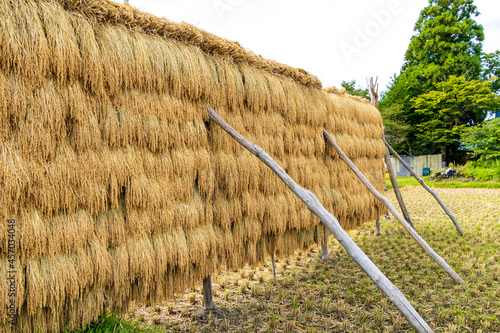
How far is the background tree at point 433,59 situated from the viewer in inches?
824

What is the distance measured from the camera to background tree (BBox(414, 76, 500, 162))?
19406 millimetres

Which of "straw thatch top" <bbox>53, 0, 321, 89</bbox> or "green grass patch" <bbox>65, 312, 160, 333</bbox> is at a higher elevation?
"straw thatch top" <bbox>53, 0, 321, 89</bbox>

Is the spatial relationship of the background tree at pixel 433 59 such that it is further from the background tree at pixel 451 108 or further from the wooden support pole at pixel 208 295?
the wooden support pole at pixel 208 295

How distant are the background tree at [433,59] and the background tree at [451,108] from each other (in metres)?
0.19

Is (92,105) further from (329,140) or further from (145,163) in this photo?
Answer: (329,140)

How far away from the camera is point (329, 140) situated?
174 inches

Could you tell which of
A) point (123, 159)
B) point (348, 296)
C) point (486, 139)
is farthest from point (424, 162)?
point (123, 159)

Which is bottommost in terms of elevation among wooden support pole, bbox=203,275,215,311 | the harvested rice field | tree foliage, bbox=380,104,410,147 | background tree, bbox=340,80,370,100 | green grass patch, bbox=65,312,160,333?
the harvested rice field

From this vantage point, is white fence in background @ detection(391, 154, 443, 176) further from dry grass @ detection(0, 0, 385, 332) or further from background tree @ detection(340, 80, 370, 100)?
dry grass @ detection(0, 0, 385, 332)

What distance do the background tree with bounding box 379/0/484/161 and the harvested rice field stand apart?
61.0 ft

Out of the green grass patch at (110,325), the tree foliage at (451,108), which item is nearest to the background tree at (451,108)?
the tree foliage at (451,108)

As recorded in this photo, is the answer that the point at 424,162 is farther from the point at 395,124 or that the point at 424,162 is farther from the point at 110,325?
the point at 110,325

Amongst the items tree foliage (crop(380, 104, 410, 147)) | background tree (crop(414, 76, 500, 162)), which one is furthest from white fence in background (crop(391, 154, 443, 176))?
tree foliage (crop(380, 104, 410, 147))

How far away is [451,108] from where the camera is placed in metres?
20.2
